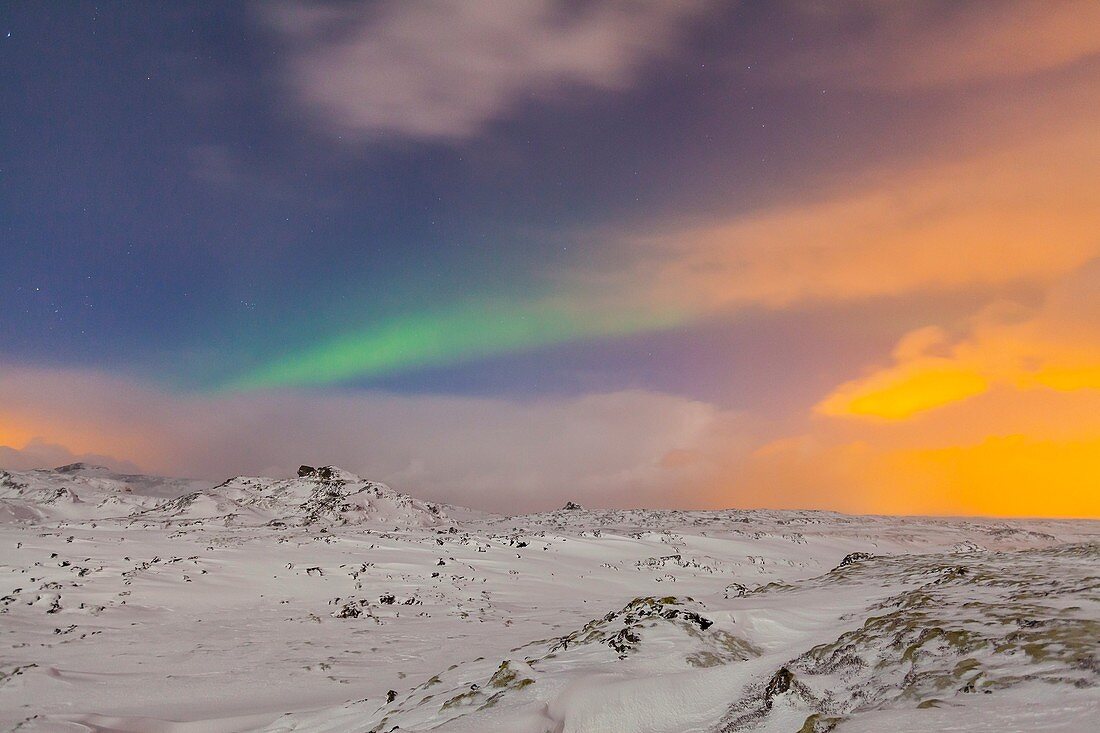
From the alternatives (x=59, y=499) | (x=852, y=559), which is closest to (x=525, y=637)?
(x=852, y=559)

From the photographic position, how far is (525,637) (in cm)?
1123

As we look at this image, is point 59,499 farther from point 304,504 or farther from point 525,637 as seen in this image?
point 525,637

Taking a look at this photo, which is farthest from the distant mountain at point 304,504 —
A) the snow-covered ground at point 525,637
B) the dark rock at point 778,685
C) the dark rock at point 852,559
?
the dark rock at point 778,685

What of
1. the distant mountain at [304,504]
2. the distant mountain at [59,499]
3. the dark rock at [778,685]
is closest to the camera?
the dark rock at [778,685]

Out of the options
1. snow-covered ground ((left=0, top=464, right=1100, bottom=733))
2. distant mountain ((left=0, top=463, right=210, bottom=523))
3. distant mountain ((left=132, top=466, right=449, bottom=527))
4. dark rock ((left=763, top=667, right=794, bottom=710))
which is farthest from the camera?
distant mountain ((left=0, top=463, right=210, bottom=523))

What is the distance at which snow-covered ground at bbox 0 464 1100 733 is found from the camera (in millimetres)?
4180

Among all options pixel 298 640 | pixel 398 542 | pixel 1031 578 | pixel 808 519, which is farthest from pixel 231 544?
pixel 808 519

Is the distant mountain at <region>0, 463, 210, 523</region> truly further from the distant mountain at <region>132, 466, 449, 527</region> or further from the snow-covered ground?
the snow-covered ground

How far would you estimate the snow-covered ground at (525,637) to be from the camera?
4.18 m

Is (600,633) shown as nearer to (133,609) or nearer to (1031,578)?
(1031,578)

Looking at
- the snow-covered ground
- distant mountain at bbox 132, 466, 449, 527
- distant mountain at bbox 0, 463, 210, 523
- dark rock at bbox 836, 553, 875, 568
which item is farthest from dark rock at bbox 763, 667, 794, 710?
distant mountain at bbox 0, 463, 210, 523

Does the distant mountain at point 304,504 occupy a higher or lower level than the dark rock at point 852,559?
higher

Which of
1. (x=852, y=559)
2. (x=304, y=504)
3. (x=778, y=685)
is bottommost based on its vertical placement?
(x=852, y=559)

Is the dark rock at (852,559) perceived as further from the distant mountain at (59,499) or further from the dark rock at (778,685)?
the distant mountain at (59,499)
